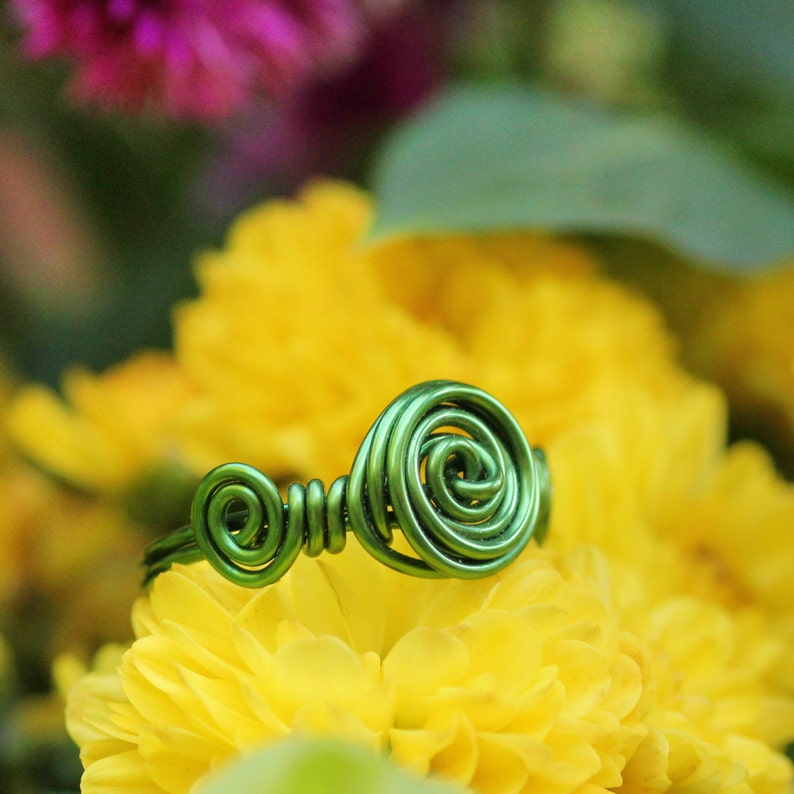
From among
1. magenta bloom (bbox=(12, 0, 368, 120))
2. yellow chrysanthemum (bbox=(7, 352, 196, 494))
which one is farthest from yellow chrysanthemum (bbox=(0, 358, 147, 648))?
magenta bloom (bbox=(12, 0, 368, 120))

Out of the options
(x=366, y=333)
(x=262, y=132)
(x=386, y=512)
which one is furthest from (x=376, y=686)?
(x=262, y=132)

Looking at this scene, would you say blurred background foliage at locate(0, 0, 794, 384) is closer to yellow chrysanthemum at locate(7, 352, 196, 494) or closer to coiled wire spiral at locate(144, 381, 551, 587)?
yellow chrysanthemum at locate(7, 352, 196, 494)

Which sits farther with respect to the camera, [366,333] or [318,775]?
[366,333]

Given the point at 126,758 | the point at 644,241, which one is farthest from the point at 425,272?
the point at 126,758

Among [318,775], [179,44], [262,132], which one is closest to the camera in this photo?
[318,775]

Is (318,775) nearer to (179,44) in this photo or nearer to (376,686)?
(376,686)

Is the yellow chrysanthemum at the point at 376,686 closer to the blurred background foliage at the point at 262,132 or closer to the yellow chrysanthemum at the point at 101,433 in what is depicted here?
the yellow chrysanthemum at the point at 101,433

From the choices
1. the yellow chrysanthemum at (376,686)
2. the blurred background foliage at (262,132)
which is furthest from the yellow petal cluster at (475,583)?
the blurred background foliage at (262,132)

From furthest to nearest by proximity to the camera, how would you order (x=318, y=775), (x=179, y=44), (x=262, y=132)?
(x=262, y=132) < (x=179, y=44) < (x=318, y=775)

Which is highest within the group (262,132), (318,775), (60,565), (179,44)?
(262,132)
